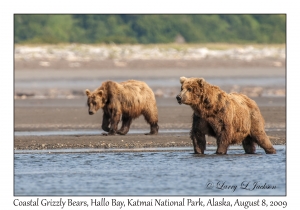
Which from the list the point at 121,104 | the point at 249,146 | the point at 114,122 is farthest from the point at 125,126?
the point at 249,146

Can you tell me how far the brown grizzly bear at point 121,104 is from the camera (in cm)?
1485

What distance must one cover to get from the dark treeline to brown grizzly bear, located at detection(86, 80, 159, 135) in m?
28.5

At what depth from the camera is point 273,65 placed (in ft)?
103

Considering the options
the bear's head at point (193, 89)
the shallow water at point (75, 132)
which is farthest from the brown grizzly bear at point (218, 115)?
the shallow water at point (75, 132)

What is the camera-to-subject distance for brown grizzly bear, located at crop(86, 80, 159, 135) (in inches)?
585

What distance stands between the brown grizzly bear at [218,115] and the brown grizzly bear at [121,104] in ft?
12.3

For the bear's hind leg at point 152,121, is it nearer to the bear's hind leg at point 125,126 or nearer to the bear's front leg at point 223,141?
the bear's hind leg at point 125,126

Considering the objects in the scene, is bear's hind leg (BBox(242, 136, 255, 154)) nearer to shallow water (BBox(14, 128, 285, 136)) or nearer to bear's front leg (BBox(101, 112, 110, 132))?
shallow water (BBox(14, 128, 285, 136))

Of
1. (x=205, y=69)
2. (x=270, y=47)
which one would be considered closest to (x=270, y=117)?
(x=205, y=69)

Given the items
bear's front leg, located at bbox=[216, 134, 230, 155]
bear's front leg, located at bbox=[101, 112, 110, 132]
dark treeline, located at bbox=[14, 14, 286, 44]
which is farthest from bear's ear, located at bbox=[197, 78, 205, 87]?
dark treeline, located at bbox=[14, 14, 286, 44]

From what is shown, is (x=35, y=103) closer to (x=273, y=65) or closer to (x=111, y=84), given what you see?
(x=111, y=84)
